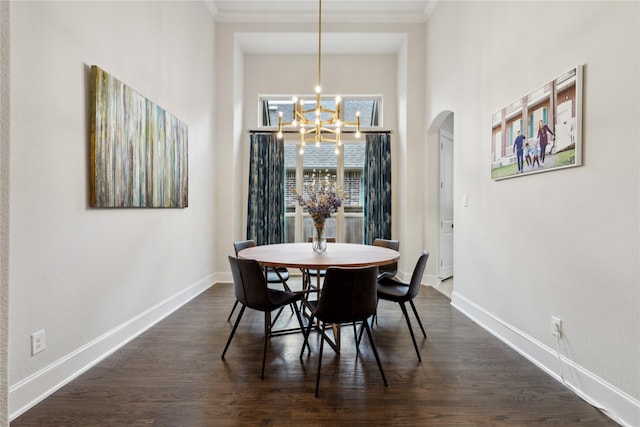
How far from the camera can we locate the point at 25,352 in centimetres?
174

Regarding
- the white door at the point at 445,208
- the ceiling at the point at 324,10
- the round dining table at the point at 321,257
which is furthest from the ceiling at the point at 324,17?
the round dining table at the point at 321,257

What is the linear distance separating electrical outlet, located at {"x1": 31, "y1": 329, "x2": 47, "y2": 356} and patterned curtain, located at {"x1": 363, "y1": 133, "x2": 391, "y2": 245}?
407 centimetres

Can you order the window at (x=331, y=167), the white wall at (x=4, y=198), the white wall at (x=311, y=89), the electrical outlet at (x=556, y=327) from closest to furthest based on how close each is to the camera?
the white wall at (x=4, y=198)
the electrical outlet at (x=556, y=327)
the white wall at (x=311, y=89)
the window at (x=331, y=167)

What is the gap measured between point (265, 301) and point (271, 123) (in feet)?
12.9

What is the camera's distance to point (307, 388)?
195 centimetres

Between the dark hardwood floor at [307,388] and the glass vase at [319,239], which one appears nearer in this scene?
the dark hardwood floor at [307,388]

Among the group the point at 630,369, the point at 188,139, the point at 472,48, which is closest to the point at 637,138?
the point at 630,369

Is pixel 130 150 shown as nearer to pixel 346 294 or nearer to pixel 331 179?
pixel 346 294

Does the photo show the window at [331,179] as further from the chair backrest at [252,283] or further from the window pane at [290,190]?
the chair backrest at [252,283]

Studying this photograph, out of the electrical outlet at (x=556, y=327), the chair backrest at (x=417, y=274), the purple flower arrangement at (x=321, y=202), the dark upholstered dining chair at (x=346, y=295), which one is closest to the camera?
the dark upholstered dining chair at (x=346, y=295)

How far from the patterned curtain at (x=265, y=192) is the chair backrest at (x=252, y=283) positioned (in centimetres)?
282

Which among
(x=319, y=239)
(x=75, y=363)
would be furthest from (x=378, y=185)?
(x=75, y=363)

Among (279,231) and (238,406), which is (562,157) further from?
(279,231)

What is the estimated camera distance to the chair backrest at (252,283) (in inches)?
83.2
